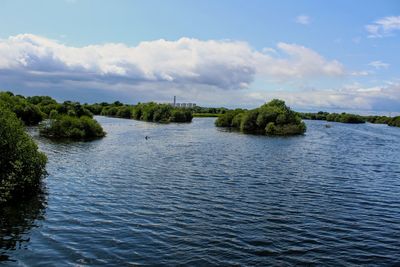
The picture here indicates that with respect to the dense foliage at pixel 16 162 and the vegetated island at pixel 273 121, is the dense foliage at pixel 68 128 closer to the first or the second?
the dense foliage at pixel 16 162

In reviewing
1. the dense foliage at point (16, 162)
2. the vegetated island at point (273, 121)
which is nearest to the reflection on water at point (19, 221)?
the dense foliage at point (16, 162)

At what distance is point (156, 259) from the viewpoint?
20.6m

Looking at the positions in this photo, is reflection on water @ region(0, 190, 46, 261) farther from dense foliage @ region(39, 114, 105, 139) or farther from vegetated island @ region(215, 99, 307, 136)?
vegetated island @ region(215, 99, 307, 136)

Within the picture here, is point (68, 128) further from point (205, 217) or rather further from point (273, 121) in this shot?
point (273, 121)

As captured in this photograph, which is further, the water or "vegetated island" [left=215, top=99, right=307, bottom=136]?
"vegetated island" [left=215, top=99, right=307, bottom=136]

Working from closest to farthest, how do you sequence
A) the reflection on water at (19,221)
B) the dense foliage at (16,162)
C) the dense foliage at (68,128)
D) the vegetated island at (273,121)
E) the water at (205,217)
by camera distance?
the water at (205,217) < the reflection on water at (19,221) < the dense foliage at (16,162) < the dense foliage at (68,128) < the vegetated island at (273,121)

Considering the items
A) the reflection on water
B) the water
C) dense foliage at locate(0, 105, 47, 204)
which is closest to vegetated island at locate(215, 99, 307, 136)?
→ the water

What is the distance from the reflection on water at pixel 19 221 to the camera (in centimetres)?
2214

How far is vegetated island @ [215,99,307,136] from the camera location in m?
122

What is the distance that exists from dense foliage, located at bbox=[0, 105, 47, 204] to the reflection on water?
109cm

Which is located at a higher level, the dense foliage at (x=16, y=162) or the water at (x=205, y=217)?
the dense foliage at (x=16, y=162)

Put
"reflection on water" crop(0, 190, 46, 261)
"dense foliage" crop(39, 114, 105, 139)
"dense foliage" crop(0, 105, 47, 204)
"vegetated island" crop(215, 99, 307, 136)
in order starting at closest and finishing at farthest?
"reflection on water" crop(0, 190, 46, 261)
"dense foliage" crop(0, 105, 47, 204)
"dense foliage" crop(39, 114, 105, 139)
"vegetated island" crop(215, 99, 307, 136)

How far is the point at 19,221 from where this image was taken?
86.5 ft

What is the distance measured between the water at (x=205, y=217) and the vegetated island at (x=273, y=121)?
227ft
